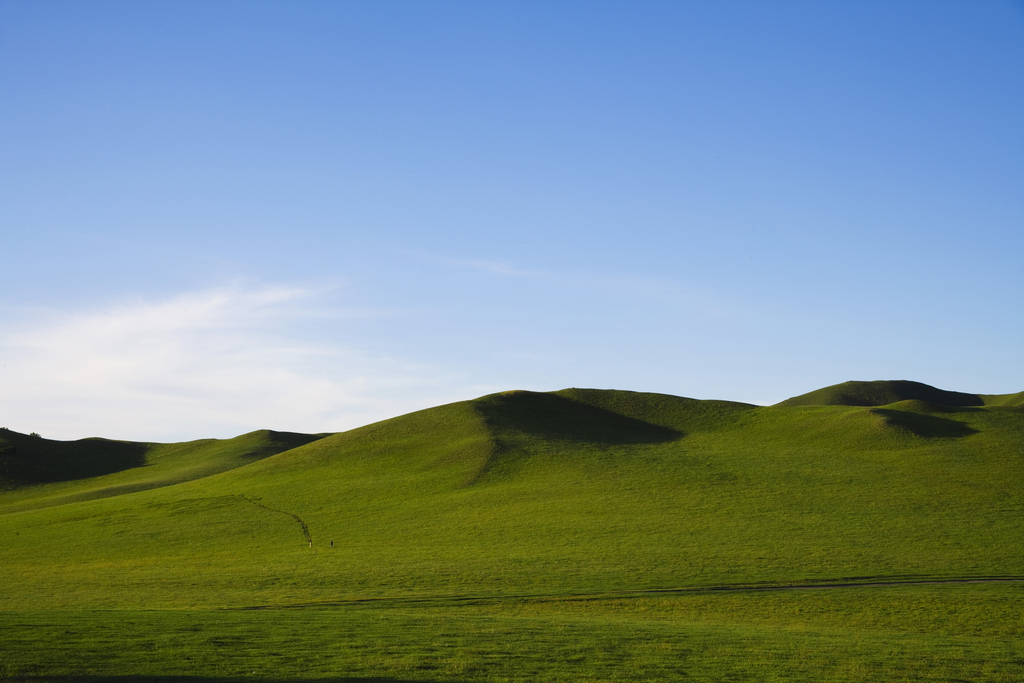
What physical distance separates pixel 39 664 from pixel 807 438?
67.6 m

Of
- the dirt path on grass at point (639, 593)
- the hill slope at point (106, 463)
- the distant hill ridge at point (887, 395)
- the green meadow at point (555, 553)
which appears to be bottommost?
the dirt path on grass at point (639, 593)

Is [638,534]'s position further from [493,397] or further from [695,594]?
[493,397]

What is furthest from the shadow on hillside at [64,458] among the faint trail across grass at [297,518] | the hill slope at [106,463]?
the faint trail across grass at [297,518]

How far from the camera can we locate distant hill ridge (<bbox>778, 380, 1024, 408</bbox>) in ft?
498

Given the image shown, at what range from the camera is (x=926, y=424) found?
72875 mm

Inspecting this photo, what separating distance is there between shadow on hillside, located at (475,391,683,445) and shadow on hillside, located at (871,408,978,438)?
19.7 m

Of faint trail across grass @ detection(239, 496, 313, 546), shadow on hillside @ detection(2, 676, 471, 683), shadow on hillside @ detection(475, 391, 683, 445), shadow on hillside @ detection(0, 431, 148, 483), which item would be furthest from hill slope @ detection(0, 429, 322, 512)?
shadow on hillside @ detection(2, 676, 471, 683)

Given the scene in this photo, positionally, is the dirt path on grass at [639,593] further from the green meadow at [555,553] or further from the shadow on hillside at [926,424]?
the shadow on hillside at [926,424]

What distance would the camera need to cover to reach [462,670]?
18703 millimetres

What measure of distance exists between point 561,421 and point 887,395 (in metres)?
97.8

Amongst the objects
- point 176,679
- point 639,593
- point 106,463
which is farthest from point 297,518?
point 106,463

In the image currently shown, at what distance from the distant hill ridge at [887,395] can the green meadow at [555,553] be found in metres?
71.6

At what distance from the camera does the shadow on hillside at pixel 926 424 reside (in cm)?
6956

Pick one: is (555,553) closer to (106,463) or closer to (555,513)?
(555,513)
